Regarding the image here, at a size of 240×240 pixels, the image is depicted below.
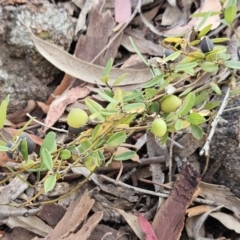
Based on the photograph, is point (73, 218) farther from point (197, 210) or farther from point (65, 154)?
point (197, 210)

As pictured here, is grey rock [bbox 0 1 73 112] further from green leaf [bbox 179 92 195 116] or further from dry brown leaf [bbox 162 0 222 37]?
green leaf [bbox 179 92 195 116]

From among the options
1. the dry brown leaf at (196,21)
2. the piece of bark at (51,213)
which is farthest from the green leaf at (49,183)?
the dry brown leaf at (196,21)

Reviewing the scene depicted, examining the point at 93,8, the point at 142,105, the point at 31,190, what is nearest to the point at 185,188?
the point at 142,105

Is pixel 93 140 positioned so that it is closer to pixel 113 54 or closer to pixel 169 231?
pixel 169 231

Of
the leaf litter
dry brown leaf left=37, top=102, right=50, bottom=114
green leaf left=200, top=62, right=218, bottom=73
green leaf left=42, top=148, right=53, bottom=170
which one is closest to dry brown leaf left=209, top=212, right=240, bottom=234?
the leaf litter

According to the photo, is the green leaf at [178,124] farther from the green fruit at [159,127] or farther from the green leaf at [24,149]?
the green leaf at [24,149]
